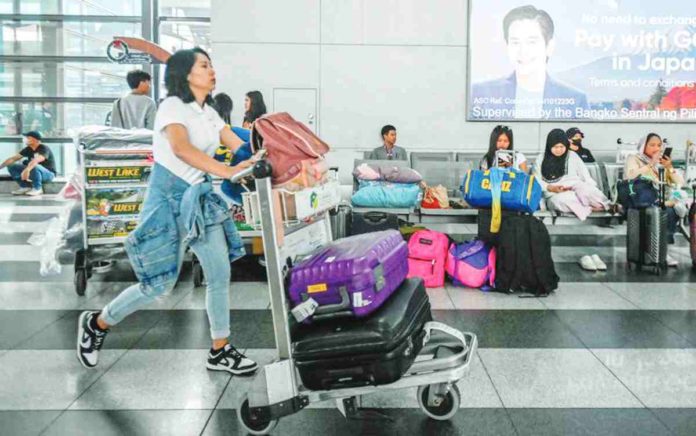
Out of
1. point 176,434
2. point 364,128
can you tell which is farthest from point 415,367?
point 364,128

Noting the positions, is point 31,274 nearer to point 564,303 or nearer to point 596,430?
point 564,303

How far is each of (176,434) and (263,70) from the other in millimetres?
8110

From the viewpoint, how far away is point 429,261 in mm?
5301

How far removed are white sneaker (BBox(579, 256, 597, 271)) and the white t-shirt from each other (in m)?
4.05

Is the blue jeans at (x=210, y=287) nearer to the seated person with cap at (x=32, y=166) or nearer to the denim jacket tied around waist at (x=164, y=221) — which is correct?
the denim jacket tied around waist at (x=164, y=221)

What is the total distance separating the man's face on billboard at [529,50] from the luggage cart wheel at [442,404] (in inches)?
319

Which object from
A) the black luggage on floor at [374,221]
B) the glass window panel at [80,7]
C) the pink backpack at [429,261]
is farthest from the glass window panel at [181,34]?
the pink backpack at [429,261]

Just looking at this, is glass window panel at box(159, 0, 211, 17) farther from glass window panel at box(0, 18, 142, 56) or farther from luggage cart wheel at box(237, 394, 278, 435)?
luggage cart wheel at box(237, 394, 278, 435)

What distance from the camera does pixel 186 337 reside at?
391 centimetres

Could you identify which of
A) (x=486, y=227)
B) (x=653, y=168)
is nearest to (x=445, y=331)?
(x=486, y=227)

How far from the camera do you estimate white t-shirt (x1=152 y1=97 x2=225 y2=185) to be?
302 centimetres

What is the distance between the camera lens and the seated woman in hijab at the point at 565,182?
5957mm

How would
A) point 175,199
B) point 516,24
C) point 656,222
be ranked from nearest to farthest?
1. point 175,199
2. point 656,222
3. point 516,24

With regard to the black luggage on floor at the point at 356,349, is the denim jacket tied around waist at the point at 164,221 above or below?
above
